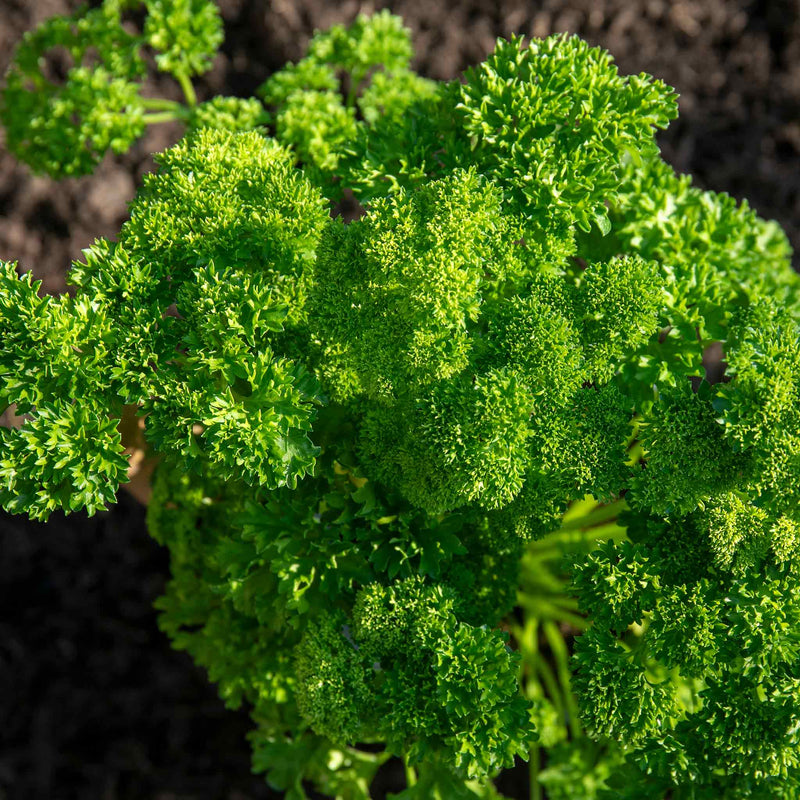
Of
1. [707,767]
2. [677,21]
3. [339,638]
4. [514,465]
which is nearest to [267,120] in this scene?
[514,465]

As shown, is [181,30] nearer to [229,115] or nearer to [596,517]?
[229,115]

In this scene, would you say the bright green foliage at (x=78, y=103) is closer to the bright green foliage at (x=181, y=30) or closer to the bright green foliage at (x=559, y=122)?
the bright green foliage at (x=181, y=30)

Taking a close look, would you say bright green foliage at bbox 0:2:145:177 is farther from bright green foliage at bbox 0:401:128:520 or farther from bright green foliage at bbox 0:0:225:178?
bright green foliage at bbox 0:401:128:520

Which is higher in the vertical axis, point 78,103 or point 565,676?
point 78,103

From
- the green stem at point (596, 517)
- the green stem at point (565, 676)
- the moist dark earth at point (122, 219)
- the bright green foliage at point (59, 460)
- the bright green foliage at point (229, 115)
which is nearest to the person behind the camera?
the bright green foliage at point (59, 460)

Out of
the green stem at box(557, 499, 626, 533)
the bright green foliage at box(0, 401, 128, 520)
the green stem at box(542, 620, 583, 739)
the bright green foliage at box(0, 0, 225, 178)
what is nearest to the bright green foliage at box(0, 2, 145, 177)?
the bright green foliage at box(0, 0, 225, 178)

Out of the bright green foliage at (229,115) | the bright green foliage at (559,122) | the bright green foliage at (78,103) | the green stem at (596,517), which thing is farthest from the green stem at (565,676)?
the bright green foliage at (78,103)

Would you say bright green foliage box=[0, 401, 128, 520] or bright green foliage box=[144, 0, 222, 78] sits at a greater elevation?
bright green foliage box=[144, 0, 222, 78]

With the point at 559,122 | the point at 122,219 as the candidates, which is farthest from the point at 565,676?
the point at 122,219
